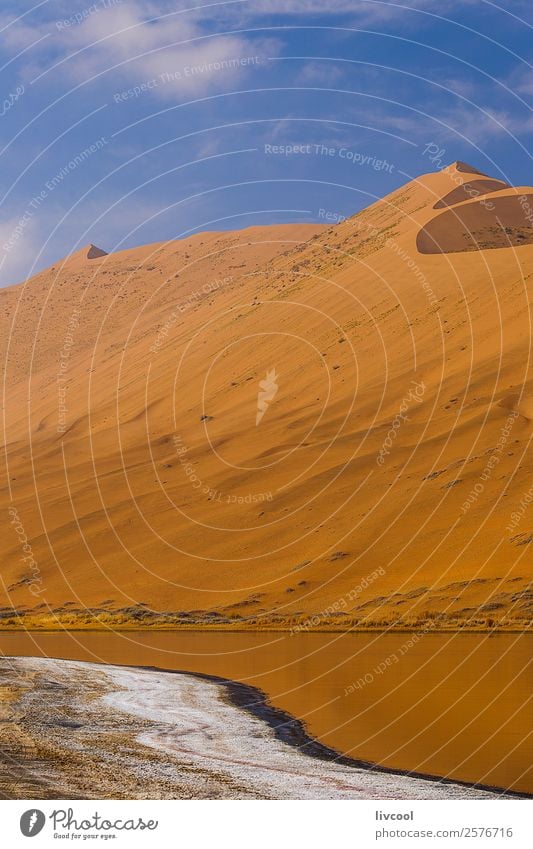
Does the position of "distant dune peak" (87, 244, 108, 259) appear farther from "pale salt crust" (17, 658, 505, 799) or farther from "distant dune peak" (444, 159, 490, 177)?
"pale salt crust" (17, 658, 505, 799)

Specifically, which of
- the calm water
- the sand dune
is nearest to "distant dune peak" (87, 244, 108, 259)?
the sand dune

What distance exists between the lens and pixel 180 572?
2403 inches

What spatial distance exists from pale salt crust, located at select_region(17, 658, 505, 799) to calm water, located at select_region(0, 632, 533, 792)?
119 cm

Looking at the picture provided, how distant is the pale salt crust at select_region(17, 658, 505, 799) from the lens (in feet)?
51.8

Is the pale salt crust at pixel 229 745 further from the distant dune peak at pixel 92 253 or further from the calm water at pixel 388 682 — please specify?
the distant dune peak at pixel 92 253

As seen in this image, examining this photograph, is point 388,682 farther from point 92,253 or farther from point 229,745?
point 92,253

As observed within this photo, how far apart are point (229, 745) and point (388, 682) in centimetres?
911

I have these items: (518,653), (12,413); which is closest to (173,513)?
(518,653)

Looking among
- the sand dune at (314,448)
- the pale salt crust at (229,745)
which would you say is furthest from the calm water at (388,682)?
the sand dune at (314,448)

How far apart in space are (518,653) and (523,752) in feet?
52.5

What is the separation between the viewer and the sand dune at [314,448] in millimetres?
54438

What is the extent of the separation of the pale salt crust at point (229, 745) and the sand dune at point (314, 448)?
19.9 metres
